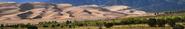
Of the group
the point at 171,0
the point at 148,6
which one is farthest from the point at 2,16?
the point at 171,0

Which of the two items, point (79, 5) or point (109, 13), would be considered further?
point (79, 5)

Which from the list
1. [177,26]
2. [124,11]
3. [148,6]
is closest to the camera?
[177,26]

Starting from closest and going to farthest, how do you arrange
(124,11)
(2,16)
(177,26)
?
(177,26) < (2,16) < (124,11)

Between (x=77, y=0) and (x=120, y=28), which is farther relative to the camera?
(x=77, y=0)

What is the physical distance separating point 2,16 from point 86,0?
14302 millimetres

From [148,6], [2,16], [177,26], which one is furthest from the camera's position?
[148,6]

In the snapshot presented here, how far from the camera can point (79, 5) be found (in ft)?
177

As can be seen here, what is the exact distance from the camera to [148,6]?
176 ft

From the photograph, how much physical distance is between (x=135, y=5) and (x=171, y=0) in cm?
506

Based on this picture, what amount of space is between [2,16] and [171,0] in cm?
2325

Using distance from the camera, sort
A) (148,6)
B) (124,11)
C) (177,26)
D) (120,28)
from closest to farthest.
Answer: (177,26) → (120,28) → (124,11) → (148,6)

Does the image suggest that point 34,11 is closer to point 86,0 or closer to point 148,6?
point 86,0

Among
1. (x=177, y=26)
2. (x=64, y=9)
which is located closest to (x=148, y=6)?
(x=64, y=9)

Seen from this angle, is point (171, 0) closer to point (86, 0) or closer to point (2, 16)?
point (86, 0)
